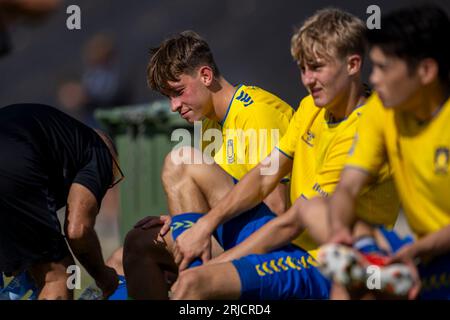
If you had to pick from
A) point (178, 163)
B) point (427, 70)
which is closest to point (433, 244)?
point (427, 70)

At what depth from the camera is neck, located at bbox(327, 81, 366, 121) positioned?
12.5ft

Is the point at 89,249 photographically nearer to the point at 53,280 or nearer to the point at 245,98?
the point at 53,280

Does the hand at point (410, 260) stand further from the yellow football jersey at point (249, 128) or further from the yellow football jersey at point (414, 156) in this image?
the yellow football jersey at point (249, 128)

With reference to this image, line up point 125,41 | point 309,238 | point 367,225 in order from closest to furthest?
point 367,225 < point 309,238 < point 125,41

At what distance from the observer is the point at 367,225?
3227 millimetres

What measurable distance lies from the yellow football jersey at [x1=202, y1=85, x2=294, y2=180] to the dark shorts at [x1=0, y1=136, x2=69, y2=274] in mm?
931

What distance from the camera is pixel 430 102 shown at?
3.21 m

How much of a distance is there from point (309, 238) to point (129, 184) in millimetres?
4132

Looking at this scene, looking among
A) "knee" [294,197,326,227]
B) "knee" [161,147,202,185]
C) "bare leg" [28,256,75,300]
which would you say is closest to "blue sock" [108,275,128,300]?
"bare leg" [28,256,75,300]

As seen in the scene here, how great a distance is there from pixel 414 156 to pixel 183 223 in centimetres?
113

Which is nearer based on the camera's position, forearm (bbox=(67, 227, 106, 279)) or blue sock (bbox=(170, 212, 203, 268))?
blue sock (bbox=(170, 212, 203, 268))

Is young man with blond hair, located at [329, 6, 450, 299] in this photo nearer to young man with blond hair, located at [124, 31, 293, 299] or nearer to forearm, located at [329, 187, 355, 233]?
forearm, located at [329, 187, 355, 233]
